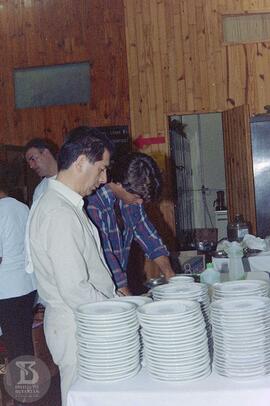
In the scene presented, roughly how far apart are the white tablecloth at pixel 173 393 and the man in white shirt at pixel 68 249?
351mm

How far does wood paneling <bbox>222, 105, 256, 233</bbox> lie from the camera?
17.6ft

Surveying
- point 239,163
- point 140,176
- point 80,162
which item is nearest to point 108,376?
point 80,162

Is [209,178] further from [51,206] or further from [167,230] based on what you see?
[51,206]

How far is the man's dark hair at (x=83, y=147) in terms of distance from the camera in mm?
2188

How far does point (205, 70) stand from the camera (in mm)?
5945

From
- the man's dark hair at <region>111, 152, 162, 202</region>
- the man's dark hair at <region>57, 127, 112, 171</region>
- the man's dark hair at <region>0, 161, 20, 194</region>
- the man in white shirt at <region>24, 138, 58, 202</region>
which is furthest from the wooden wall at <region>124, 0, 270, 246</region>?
the man's dark hair at <region>57, 127, 112, 171</region>

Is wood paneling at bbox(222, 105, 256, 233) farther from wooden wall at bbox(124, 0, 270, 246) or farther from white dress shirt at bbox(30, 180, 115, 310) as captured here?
white dress shirt at bbox(30, 180, 115, 310)

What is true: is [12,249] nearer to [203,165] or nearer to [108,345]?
[108,345]

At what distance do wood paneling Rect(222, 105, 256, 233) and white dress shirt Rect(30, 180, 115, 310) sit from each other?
3404 mm

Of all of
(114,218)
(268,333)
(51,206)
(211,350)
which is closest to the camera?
(268,333)

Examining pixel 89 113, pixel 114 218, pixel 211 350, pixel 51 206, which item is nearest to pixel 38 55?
pixel 89 113

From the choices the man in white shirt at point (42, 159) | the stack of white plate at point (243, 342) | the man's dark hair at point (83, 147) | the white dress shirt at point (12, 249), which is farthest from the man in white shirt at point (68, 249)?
the man in white shirt at point (42, 159)

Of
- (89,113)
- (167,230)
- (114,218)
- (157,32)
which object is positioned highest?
(157,32)

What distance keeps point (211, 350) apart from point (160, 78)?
4.53m
